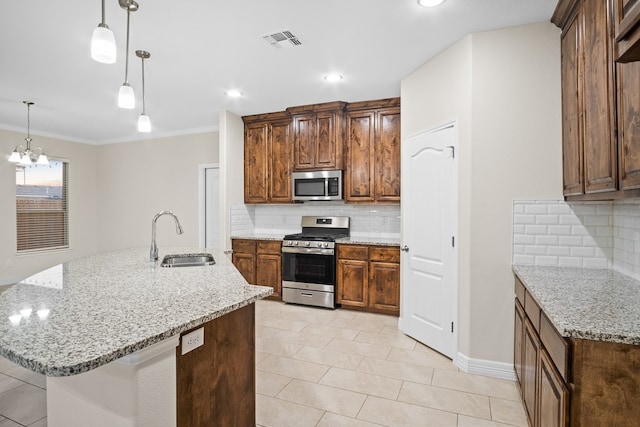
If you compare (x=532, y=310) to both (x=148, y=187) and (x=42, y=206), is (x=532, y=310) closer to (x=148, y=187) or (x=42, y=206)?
(x=148, y=187)

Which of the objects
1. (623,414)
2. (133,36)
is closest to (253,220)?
(133,36)

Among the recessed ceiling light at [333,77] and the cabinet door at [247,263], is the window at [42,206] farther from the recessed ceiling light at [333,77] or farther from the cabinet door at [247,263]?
the recessed ceiling light at [333,77]

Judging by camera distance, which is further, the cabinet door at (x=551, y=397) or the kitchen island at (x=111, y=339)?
the cabinet door at (x=551, y=397)

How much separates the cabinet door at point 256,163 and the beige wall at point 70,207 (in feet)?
12.5

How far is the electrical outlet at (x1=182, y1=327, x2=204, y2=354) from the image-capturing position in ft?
4.52

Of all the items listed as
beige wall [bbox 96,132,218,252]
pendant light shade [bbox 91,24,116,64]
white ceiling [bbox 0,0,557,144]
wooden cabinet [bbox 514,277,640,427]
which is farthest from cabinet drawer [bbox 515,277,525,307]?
beige wall [bbox 96,132,218,252]

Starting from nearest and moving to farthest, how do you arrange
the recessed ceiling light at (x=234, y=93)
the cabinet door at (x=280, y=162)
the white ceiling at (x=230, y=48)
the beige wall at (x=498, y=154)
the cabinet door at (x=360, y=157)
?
the white ceiling at (x=230, y=48)
the beige wall at (x=498, y=154)
the recessed ceiling light at (x=234, y=93)
the cabinet door at (x=360, y=157)
the cabinet door at (x=280, y=162)

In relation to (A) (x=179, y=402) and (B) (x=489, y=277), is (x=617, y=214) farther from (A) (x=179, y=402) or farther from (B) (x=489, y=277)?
(A) (x=179, y=402)

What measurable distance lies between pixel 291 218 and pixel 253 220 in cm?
64

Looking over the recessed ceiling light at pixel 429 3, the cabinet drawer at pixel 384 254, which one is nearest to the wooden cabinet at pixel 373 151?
the cabinet drawer at pixel 384 254

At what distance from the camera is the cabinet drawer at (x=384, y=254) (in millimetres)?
3988

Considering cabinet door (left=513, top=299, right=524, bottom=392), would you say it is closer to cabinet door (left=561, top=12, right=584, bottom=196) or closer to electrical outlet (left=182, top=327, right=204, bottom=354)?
cabinet door (left=561, top=12, right=584, bottom=196)

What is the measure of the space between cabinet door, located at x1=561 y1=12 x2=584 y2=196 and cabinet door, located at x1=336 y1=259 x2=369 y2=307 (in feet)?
7.60

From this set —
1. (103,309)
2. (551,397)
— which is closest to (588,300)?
(551,397)
